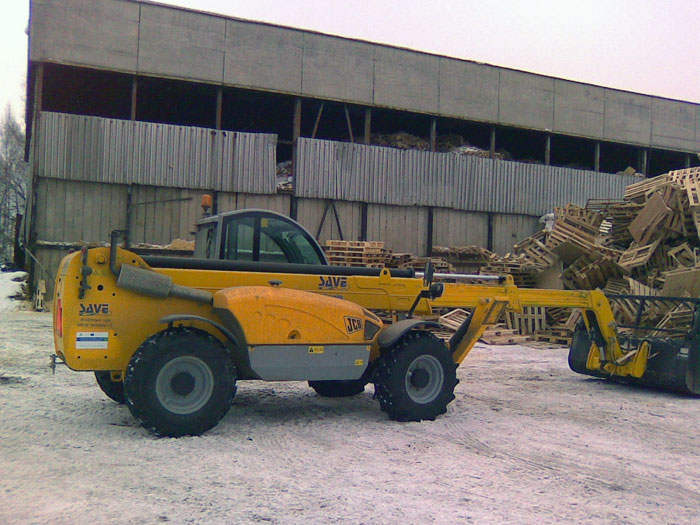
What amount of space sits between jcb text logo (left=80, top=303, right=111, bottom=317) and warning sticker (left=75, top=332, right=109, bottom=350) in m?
0.20

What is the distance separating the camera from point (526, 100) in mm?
26562

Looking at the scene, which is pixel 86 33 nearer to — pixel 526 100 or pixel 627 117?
pixel 526 100

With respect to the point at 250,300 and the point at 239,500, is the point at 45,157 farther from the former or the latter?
the point at 239,500

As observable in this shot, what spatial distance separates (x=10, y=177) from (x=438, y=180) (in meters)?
52.6

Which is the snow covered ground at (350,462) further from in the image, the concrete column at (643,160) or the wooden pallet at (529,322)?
the concrete column at (643,160)

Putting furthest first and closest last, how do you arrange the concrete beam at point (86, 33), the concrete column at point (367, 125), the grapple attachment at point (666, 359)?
the concrete column at point (367, 125) < the concrete beam at point (86, 33) < the grapple attachment at point (666, 359)

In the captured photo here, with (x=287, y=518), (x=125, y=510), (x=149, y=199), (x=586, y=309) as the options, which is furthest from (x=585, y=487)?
(x=149, y=199)

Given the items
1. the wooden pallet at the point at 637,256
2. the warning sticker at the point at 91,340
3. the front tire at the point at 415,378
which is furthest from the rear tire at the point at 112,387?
the wooden pallet at the point at 637,256

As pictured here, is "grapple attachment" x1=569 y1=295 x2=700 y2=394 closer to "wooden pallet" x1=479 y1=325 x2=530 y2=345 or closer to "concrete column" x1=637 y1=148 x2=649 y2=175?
"wooden pallet" x1=479 y1=325 x2=530 y2=345

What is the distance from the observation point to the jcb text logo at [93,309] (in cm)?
648

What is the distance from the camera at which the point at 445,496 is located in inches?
194

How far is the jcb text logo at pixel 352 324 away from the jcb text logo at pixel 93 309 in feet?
8.34

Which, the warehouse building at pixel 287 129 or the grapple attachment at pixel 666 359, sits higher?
the warehouse building at pixel 287 129

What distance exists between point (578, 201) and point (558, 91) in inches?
186
